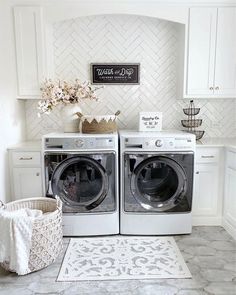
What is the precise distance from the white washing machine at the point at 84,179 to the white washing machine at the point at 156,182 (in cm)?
11

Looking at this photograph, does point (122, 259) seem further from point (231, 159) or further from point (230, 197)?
point (231, 159)

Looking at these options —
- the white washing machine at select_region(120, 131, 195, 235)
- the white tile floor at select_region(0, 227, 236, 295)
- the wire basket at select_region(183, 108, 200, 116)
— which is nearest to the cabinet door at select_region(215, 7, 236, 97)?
the wire basket at select_region(183, 108, 200, 116)

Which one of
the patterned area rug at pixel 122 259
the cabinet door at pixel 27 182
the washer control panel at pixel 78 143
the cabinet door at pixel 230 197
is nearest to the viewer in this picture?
the patterned area rug at pixel 122 259

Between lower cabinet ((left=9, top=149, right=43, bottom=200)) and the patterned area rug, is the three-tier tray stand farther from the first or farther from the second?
lower cabinet ((left=9, top=149, right=43, bottom=200))

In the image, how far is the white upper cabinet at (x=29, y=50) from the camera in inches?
110

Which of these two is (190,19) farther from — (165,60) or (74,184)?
(74,184)

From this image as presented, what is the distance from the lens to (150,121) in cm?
283

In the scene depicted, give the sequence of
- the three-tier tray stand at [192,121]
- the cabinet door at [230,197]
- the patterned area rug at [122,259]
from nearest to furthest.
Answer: the patterned area rug at [122,259] → the cabinet door at [230,197] → the three-tier tray stand at [192,121]

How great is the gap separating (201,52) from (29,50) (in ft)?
6.21

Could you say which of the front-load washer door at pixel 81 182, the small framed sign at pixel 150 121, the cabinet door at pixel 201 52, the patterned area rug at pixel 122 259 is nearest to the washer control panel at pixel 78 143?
the front-load washer door at pixel 81 182

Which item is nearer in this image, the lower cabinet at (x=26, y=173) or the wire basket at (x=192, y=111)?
the lower cabinet at (x=26, y=173)

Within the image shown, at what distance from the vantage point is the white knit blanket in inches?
76.8

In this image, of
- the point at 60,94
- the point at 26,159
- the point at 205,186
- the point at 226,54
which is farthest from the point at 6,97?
the point at 226,54

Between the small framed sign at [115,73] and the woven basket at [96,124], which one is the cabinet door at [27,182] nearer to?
the woven basket at [96,124]
